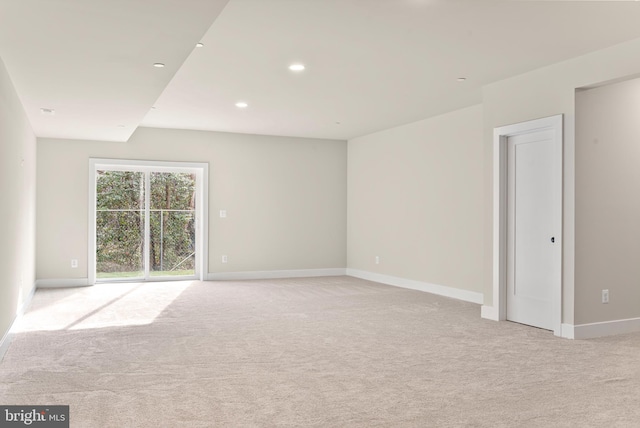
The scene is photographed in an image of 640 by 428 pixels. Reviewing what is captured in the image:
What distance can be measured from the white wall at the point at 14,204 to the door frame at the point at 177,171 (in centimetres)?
124

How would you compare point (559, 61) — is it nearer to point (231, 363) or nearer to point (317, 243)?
point (231, 363)

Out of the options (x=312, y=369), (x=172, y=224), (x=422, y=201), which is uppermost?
(x=422, y=201)

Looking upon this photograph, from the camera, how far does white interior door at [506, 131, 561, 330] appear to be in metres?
5.21

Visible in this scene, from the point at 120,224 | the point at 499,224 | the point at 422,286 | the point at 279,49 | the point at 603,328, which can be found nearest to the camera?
the point at 279,49

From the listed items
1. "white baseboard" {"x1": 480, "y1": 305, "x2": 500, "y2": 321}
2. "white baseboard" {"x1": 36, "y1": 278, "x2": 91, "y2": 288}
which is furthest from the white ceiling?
"white baseboard" {"x1": 36, "y1": 278, "x2": 91, "y2": 288}

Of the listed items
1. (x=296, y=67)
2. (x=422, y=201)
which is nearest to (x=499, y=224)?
(x=422, y=201)

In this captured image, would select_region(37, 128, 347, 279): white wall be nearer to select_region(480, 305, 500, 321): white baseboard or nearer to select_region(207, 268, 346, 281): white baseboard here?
select_region(207, 268, 346, 281): white baseboard

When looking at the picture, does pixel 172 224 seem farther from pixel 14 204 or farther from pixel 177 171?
pixel 14 204

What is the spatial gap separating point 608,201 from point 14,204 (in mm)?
5718

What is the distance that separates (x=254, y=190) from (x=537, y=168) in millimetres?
5320

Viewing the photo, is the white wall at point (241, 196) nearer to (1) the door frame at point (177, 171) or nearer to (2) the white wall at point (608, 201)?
(1) the door frame at point (177, 171)

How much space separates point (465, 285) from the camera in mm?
7156

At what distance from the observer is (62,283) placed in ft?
27.3

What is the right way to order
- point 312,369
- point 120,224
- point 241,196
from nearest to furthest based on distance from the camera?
point 312,369
point 120,224
point 241,196
